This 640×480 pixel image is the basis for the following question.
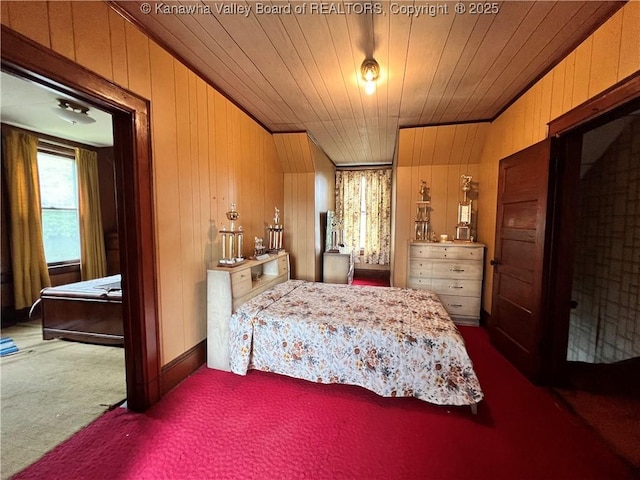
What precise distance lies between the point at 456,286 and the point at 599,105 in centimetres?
224

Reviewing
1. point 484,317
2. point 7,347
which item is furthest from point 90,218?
point 484,317

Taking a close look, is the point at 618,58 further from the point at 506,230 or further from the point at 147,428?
the point at 147,428

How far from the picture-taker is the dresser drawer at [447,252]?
328 cm

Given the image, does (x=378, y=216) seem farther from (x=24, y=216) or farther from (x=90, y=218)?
(x=24, y=216)

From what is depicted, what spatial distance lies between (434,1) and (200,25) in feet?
4.61

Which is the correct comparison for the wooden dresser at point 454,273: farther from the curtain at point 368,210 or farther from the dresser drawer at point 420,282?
the curtain at point 368,210

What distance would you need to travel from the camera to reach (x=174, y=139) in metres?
2.03

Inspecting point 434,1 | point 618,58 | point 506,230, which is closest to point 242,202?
point 434,1

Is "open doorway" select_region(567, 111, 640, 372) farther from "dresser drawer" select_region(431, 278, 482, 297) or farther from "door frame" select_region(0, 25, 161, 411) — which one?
"door frame" select_region(0, 25, 161, 411)

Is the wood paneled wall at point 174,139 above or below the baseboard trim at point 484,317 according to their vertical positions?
above

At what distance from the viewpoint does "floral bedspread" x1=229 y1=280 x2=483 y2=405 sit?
1768 mm

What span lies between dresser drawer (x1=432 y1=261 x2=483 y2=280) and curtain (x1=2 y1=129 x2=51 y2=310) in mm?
5195

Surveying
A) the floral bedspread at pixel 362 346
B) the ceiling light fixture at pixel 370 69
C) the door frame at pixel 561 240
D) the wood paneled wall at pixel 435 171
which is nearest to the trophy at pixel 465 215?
the wood paneled wall at pixel 435 171

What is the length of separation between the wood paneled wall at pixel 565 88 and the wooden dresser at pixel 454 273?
0.14 m
